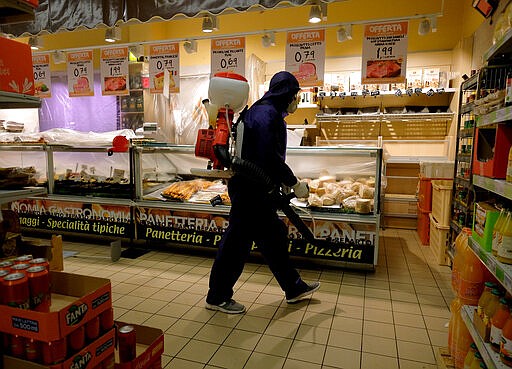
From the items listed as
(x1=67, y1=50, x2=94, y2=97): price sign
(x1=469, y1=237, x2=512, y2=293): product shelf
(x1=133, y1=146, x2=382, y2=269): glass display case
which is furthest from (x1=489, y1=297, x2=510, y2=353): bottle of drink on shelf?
(x1=67, y1=50, x2=94, y2=97): price sign

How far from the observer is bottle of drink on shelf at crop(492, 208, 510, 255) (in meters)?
1.49

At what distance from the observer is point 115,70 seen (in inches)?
192

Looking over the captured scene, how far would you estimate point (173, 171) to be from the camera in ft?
16.2

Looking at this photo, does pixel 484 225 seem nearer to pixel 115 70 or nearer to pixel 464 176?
pixel 464 176

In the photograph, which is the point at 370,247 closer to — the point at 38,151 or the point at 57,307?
the point at 57,307

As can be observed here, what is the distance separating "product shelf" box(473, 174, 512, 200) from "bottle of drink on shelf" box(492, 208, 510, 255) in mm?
97

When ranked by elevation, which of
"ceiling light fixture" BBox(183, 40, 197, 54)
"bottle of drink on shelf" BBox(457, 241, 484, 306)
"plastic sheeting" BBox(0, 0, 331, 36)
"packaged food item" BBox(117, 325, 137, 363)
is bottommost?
"packaged food item" BBox(117, 325, 137, 363)

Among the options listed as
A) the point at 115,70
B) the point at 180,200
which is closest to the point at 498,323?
the point at 180,200

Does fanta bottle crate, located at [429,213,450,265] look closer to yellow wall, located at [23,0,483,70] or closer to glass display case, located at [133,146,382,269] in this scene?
glass display case, located at [133,146,382,269]

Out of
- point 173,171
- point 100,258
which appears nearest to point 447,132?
point 173,171

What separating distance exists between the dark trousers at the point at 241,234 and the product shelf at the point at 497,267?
1.57m

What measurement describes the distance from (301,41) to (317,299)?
2.81 meters

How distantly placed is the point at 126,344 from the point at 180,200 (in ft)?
8.71

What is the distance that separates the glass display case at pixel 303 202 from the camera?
12.1ft
